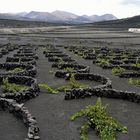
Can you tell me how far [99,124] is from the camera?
2389 centimetres

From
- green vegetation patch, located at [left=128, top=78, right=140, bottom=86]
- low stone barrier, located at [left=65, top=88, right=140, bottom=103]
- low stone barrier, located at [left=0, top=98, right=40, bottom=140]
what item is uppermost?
low stone barrier, located at [left=0, top=98, right=40, bottom=140]

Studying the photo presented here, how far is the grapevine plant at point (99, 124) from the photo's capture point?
890 inches

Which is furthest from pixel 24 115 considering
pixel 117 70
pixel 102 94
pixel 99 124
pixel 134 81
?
pixel 117 70

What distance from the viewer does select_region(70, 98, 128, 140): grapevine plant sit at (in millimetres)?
22594

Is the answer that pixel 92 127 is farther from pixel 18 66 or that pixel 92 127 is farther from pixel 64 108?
pixel 18 66

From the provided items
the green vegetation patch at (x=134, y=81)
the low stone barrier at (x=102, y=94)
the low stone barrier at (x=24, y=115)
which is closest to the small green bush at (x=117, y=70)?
the green vegetation patch at (x=134, y=81)

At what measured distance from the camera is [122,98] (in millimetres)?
32562

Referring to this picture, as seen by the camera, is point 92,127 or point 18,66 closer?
point 92,127

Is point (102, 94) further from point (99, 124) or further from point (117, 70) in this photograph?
point (117, 70)

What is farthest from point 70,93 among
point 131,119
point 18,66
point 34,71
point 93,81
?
point 18,66

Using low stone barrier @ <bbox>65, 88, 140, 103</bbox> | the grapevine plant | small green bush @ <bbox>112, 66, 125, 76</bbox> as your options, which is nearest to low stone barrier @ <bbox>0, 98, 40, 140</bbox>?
the grapevine plant

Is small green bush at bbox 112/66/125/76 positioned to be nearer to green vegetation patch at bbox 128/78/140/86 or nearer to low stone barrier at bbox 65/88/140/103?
green vegetation patch at bbox 128/78/140/86

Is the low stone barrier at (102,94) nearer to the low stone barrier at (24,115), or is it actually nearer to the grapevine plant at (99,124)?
the grapevine plant at (99,124)

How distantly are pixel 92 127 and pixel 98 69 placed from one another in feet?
92.7
